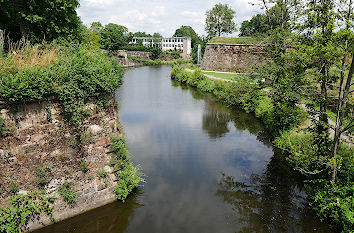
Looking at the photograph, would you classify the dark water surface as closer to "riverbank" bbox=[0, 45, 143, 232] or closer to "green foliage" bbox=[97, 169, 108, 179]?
"riverbank" bbox=[0, 45, 143, 232]

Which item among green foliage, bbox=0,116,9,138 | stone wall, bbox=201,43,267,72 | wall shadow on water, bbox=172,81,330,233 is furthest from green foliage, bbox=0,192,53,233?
stone wall, bbox=201,43,267,72

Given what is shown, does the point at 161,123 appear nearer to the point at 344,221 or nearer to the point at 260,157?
the point at 260,157

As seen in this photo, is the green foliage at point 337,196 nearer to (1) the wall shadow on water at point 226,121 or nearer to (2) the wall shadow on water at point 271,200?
(2) the wall shadow on water at point 271,200

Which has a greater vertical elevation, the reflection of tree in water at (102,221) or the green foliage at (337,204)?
the green foliage at (337,204)

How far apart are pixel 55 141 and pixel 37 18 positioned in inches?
254

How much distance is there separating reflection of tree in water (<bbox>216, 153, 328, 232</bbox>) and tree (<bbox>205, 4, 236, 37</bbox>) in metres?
40.5

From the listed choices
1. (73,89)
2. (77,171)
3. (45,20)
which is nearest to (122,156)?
(77,171)

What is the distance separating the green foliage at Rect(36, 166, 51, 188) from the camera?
18.8 ft

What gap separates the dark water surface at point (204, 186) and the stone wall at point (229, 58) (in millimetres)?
18922

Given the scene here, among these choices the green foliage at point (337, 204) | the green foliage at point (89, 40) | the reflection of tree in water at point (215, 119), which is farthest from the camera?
the reflection of tree in water at point (215, 119)

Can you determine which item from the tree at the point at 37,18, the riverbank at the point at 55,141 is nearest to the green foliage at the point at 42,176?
the riverbank at the point at 55,141

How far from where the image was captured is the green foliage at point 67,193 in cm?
607

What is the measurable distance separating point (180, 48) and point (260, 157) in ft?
245

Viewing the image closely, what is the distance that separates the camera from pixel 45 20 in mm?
10258
